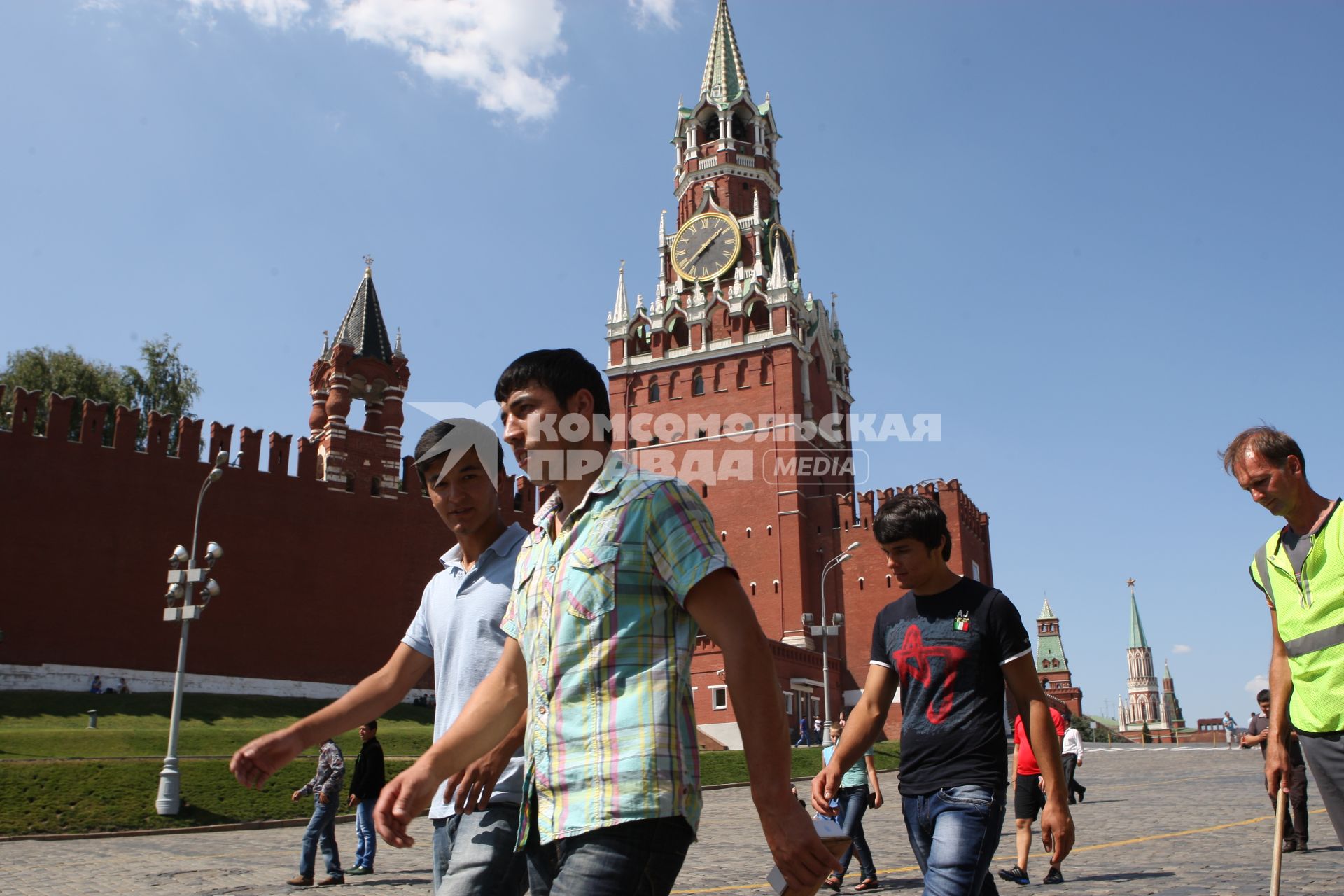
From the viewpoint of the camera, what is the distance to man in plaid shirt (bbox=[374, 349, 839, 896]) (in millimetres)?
2176

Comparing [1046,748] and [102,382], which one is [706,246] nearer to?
[102,382]

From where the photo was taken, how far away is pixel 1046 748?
363 cm

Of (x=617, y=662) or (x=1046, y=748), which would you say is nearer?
(x=617, y=662)

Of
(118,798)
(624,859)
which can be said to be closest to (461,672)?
(624,859)

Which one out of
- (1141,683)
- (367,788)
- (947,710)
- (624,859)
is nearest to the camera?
(624,859)

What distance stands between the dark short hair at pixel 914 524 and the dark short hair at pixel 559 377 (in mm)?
1458

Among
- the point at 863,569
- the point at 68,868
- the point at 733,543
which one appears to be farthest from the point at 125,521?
the point at 863,569

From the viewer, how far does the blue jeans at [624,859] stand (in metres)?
2.16

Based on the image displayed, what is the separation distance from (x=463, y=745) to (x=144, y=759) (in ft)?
52.2

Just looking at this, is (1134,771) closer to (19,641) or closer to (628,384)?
(19,641)

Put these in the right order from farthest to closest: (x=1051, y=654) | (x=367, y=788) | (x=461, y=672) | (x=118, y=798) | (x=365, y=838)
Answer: (x=1051, y=654) → (x=118, y=798) → (x=365, y=838) → (x=367, y=788) → (x=461, y=672)

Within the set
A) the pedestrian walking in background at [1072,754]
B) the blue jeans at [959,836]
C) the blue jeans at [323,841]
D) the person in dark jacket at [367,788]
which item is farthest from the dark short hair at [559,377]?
the pedestrian walking in background at [1072,754]

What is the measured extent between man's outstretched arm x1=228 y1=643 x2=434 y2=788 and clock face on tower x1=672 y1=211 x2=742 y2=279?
4766cm

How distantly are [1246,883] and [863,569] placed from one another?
3836 cm
